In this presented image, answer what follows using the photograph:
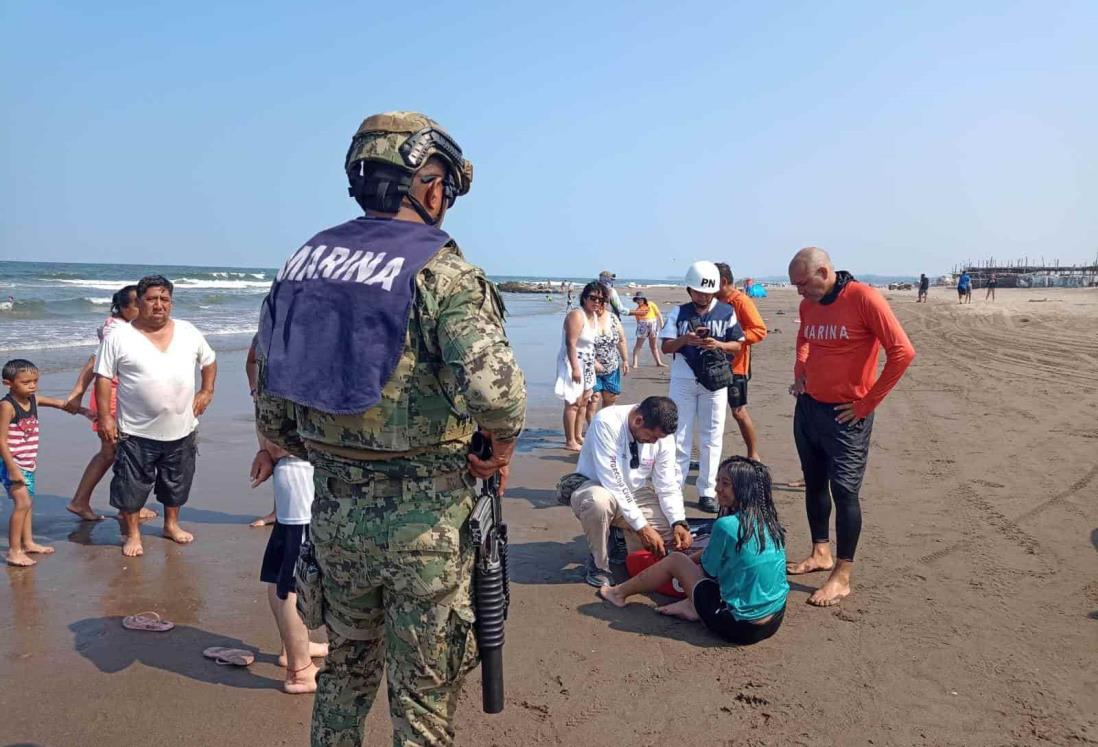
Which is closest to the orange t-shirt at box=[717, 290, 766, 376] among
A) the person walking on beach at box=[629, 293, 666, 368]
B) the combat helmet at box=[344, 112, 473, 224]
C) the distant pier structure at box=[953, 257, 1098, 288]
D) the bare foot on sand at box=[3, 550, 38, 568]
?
the combat helmet at box=[344, 112, 473, 224]

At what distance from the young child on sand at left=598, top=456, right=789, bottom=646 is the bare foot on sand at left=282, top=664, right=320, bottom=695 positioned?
79.2 inches

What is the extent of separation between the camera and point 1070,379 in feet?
42.9

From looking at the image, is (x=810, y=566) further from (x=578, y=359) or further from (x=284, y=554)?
(x=578, y=359)

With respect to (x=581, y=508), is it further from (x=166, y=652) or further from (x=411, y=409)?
(x=411, y=409)

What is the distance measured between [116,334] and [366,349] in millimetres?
3867

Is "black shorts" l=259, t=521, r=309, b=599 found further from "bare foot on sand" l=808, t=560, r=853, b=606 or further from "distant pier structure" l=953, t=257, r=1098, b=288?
"distant pier structure" l=953, t=257, r=1098, b=288

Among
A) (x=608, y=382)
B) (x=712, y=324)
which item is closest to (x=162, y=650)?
(x=712, y=324)

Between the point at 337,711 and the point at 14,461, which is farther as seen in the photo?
the point at 14,461

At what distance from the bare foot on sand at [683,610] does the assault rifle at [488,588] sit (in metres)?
2.24

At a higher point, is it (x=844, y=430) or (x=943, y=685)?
(x=844, y=430)

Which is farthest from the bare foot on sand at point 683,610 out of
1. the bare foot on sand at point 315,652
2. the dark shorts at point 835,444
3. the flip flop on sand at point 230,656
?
the flip flop on sand at point 230,656

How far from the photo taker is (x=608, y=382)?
354 inches

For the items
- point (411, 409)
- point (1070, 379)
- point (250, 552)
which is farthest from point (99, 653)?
point (1070, 379)

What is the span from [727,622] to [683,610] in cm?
37
